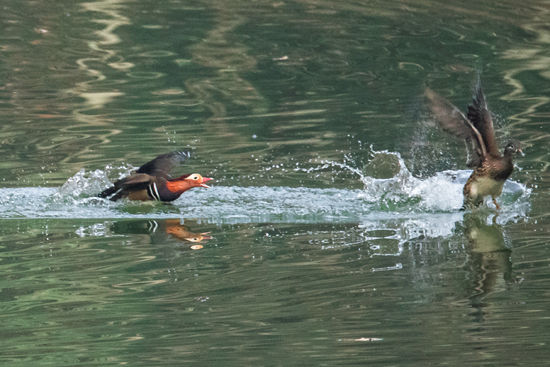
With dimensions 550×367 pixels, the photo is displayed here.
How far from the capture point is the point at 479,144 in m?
8.94

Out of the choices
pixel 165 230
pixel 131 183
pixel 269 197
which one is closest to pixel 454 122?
pixel 269 197

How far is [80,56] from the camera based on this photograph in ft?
54.5

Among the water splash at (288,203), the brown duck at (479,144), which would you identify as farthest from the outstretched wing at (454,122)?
the water splash at (288,203)

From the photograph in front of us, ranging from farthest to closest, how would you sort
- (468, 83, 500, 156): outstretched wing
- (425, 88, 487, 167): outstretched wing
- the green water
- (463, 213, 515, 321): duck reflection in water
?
(468, 83, 500, 156): outstretched wing → (425, 88, 487, 167): outstretched wing → (463, 213, 515, 321): duck reflection in water → the green water

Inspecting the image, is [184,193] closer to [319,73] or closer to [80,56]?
[319,73]

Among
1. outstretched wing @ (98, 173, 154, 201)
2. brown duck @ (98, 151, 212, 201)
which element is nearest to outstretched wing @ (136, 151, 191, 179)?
brown duck @ (98, 151, 212, 201)

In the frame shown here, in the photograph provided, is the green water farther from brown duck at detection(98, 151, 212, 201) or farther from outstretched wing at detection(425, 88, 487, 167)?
outstretched wing at detection(425, 88, 487, 167)

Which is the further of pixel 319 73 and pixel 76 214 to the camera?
pixel 319 73

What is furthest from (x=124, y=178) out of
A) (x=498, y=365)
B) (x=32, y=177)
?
(x=498, y=365)

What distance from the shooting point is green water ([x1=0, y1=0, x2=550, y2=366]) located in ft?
19.2

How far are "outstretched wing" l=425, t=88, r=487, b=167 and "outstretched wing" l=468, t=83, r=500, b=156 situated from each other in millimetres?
46

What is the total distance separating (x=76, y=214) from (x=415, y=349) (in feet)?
14.8

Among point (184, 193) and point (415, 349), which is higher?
point (415, 349)

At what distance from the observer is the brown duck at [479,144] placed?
28.7 feet
